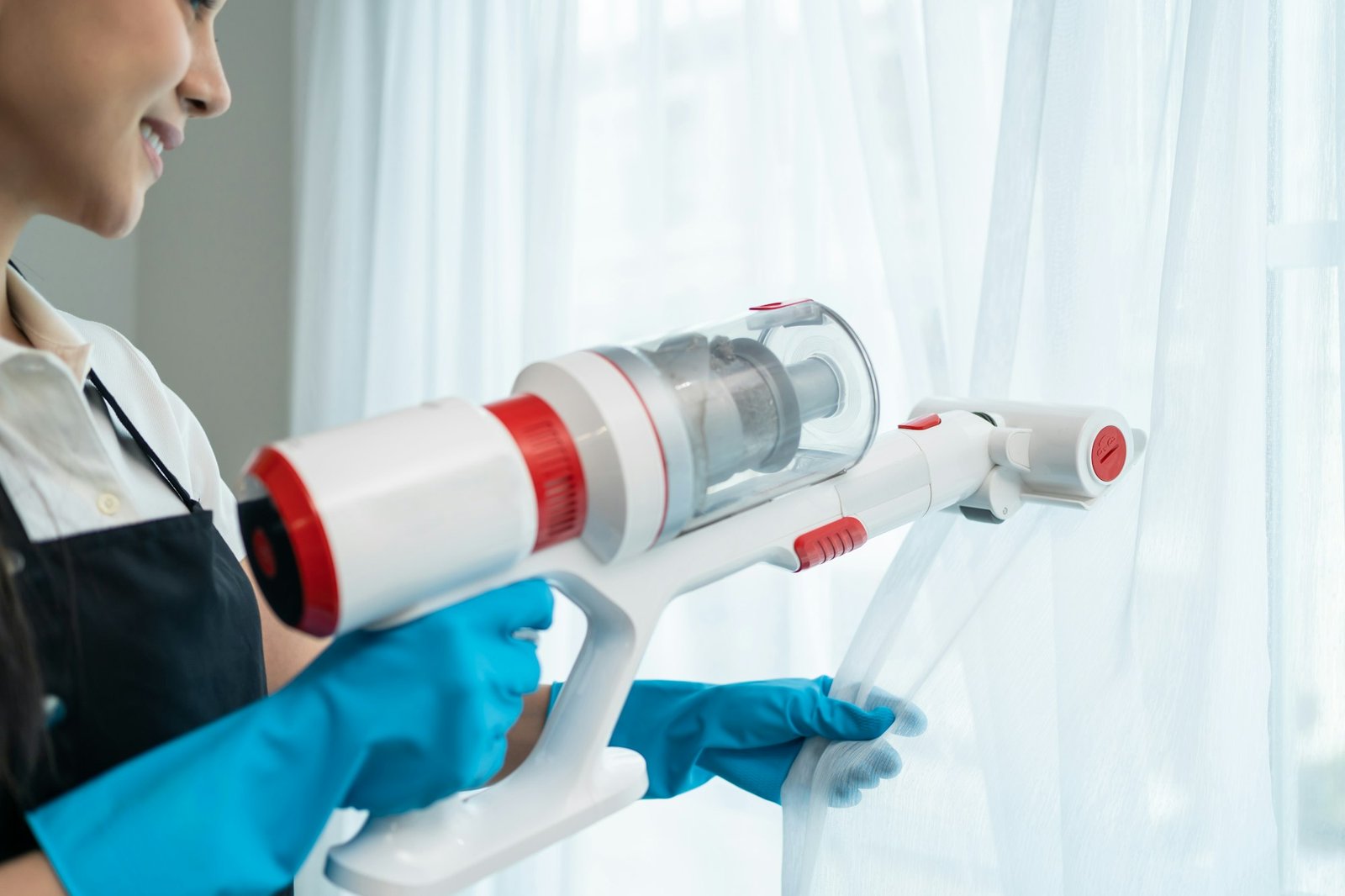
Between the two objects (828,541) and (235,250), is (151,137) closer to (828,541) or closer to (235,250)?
(828,541)

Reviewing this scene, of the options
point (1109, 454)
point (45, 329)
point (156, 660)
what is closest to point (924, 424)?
point (1109, 454)

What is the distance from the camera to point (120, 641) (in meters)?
0.77

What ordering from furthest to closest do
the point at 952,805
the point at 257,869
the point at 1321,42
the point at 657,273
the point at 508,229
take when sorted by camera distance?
1. the point at 508,229
2. the point at 657,273
3. the point at 952,805
4. the point at 1321,42
5. the point at 257,869

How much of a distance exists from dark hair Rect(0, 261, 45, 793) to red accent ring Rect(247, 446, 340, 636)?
0.62 ft

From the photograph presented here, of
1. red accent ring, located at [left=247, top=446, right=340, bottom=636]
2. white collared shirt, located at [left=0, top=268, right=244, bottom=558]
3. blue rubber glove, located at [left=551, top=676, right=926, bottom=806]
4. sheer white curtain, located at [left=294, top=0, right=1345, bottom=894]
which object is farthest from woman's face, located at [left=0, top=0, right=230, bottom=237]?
sheer white curtain, located at [left=294, top=0, right=1345, bottom=894]

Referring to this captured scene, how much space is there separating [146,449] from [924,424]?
65 cm

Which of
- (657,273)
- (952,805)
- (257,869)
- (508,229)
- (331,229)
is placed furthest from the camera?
(331,229)

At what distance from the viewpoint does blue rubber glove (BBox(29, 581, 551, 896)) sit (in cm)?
61

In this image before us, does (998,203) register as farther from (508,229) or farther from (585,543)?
(508,229)

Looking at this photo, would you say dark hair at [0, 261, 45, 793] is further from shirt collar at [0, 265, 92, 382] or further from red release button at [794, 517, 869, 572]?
red release button at [794, 517, 869, 572]

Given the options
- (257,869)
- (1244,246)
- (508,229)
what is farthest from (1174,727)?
(508,229)

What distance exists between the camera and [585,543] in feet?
2.27

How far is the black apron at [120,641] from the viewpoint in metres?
0.72

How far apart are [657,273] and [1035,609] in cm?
77
